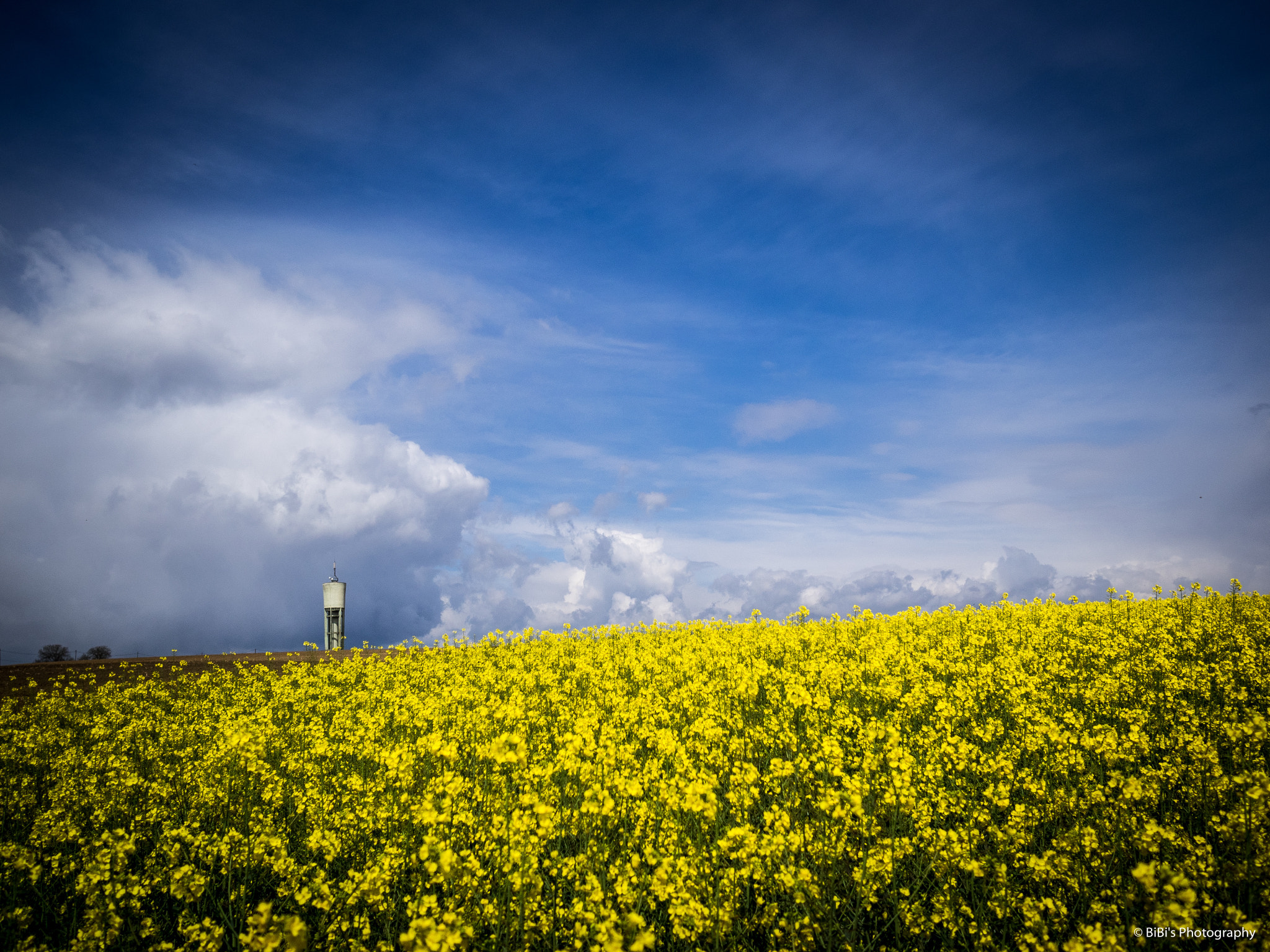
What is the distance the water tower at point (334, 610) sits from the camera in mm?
30562

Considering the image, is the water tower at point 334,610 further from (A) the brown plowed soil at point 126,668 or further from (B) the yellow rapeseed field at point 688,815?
(B) the yellow rapeseed field at point 688,815

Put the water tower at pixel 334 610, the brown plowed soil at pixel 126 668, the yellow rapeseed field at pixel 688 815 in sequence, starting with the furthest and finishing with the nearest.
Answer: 1. the water tower at pixel 334 610
2. the brown plowed soil at pixel 126 668
3. the yellow rapeseed field at pixel 688 815

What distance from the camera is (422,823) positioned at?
670 cm

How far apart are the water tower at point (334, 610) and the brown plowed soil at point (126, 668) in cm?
768

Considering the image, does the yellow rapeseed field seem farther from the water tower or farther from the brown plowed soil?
the water tower

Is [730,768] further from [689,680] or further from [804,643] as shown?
[804,643]

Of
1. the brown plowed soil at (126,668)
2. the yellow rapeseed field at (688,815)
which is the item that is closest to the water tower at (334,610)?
the brown plowed soil at (126,668)

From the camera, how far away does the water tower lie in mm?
30562

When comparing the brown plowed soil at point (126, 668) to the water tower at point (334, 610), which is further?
the water tower at point (334, 610)

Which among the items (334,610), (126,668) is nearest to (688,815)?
(126,668)

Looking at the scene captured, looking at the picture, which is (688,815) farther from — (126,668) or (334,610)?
(334,610)

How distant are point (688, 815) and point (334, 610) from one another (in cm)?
2976

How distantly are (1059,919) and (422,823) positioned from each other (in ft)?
19.8

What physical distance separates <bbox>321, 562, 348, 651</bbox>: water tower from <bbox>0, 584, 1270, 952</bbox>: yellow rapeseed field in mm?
19664
